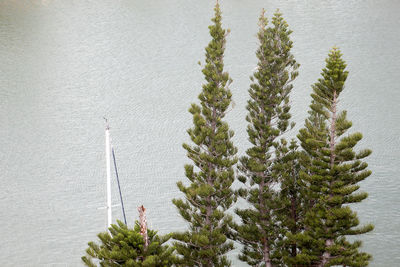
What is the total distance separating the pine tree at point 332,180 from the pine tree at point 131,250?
5.40 meters

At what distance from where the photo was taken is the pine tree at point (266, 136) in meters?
19.9

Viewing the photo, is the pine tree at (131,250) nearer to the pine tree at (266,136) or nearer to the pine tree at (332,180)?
the pine tree at (332,180)

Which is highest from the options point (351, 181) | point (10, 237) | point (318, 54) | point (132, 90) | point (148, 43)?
point (148, 43)

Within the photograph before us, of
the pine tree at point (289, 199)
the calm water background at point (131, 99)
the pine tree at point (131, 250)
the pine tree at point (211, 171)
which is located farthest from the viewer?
the calm water background at point (131, 99)

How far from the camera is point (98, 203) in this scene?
3102 cm

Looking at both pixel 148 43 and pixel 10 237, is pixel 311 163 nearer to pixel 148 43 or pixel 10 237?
pixel 10 237

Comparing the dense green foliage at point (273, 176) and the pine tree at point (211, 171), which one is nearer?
the dense green foliage at point (273, 176)

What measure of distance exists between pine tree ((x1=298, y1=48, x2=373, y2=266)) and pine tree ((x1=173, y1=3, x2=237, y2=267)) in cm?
256

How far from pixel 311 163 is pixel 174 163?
54.1ft

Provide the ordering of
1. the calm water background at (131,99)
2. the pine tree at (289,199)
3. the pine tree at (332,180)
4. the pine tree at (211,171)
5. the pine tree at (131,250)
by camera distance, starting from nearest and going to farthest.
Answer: the pine tree at (131,250), the pine tree at (332,180), the pine tree at (211,171), the pine tree at (289,199), the calm water background at (131,99)

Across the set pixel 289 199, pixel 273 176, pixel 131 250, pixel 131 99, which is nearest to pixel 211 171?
pixel 273 176

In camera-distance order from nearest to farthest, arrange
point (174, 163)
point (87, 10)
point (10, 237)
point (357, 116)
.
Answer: point (10, 237) → point (174, 163) → point (357, 116) → point (87, 10)

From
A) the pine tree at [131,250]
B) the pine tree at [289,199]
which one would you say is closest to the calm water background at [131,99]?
the pine tree at [289,199]

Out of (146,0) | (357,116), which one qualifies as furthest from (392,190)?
(146,0)
